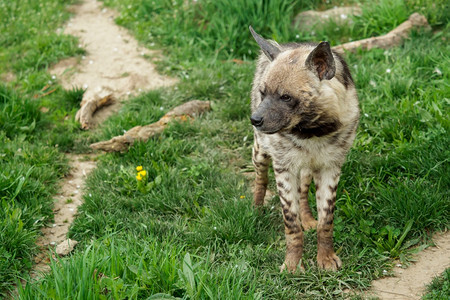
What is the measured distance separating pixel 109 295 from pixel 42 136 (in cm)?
285

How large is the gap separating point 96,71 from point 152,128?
1.88m

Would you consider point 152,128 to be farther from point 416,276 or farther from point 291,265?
point 416,276

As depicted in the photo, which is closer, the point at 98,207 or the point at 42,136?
the point at 98,207

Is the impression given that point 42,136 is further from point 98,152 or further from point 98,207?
point 98,207

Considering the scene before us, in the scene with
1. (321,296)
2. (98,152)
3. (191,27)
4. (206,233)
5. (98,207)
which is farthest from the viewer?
(191,27)

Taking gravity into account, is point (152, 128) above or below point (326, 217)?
below

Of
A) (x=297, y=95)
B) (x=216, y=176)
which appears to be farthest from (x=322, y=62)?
(x=216, y=176)

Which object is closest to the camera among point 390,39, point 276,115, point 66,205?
point 276,115

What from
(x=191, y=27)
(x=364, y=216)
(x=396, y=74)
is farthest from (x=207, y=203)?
(x=191, y=27)

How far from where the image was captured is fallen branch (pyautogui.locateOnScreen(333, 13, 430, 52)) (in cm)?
597

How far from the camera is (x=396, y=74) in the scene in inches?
211

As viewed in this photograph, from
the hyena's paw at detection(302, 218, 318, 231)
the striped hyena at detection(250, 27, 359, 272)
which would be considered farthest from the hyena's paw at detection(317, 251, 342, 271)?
the hyena's paw at detection(302, 218, 318, 231)

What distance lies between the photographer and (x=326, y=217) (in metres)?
3.74

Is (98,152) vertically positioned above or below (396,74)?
below
